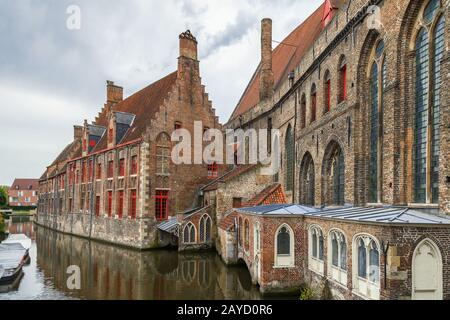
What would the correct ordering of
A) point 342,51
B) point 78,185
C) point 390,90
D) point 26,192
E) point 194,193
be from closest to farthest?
point 390,90
point 342,51
point 194,193
point 78,185
point 26,192

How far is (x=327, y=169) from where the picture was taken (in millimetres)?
13164

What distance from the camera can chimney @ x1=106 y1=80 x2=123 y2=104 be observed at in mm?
32906

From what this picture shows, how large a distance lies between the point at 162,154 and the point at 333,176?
11902 millimetres

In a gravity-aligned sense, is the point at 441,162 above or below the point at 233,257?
above

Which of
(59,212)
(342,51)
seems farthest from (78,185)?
(342,51)

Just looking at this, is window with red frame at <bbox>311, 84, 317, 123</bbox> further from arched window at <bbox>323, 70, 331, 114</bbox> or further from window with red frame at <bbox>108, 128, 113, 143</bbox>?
window with red frame at <bbox>108, 128, 113, 143</bbox>

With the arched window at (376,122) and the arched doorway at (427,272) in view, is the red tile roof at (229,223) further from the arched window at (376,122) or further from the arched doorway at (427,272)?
the arched doorway at (427,272)

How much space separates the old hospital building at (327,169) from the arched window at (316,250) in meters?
0.06

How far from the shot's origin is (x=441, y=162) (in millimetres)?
7105

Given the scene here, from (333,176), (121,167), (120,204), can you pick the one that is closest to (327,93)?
(333,176)

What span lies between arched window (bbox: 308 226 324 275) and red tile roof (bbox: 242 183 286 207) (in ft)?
21.7

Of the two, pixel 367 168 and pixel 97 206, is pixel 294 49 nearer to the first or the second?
pixel 367 168

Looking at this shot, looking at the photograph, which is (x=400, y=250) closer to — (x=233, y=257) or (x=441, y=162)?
(x=441, y=162)

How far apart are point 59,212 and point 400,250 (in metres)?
33.8
